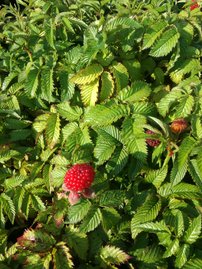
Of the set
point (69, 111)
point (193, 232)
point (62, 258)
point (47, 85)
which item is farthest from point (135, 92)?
point (62, 258)

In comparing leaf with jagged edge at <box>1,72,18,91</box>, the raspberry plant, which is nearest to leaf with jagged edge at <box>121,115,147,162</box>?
the raspberry plant

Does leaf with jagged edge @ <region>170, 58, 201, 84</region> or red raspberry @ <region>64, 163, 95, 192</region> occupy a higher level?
leaf with jagged edge @ <region>170, 58, 201, 84</region>

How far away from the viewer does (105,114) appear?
6.15 feet

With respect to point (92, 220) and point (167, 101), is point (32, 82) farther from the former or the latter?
point (92, 220)

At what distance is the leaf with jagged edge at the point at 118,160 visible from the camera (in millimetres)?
1811

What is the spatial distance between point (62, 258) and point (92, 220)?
210mm

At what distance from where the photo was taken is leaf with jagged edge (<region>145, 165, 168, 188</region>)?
1.83 meters

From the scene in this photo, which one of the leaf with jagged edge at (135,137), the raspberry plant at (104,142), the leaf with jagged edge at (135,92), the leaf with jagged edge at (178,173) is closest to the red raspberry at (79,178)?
the raspberry plant at (104,142)

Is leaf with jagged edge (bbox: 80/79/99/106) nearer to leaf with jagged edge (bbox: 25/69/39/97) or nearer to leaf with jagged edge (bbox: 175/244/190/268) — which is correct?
leaf with jagged edge (bbox: 25/69/39/97)

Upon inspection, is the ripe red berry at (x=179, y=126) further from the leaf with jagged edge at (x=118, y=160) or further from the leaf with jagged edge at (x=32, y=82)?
the leaf with jagged edge at (x=32, y=82)

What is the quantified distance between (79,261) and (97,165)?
0.45m

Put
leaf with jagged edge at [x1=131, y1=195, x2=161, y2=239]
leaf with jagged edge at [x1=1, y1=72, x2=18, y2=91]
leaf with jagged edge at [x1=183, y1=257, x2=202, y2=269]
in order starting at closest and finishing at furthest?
leaf with jagged edge at [x1=183, y1=257, x2=202, y2=269] < leaf with jagged edge at [x1=131, y1=195, x2=161, y2=239] < leaf with jagged edge at [x1=1, y1=72, x2=18, y2=91]

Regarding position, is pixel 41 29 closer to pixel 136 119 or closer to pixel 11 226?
pixel 136 119

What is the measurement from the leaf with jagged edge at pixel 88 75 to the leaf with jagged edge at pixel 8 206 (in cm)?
66
